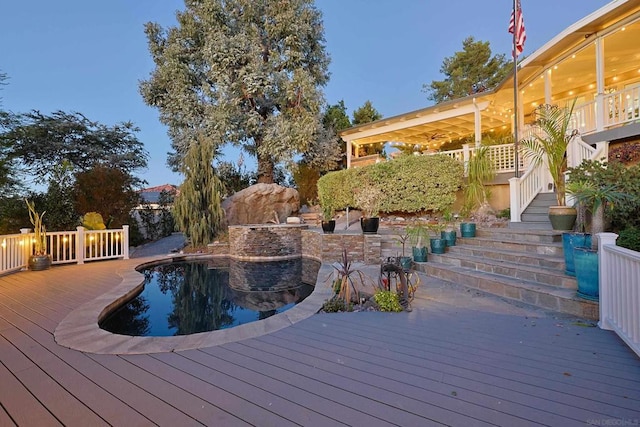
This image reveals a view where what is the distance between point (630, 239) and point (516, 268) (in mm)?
1313

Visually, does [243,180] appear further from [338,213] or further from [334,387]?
[334,387]

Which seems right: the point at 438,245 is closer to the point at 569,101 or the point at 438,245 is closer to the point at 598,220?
the point at 598,220

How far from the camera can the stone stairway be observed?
20.7 ft

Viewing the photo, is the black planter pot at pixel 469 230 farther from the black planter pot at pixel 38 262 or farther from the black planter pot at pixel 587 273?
the black planter pot at pixel 38 262

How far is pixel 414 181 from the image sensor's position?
380 inches

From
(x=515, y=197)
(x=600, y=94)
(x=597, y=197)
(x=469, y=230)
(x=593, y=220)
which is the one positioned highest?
(x=600, y=94)

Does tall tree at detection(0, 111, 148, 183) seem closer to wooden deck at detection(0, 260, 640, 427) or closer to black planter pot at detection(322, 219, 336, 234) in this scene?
black planter pot at detection(322, 219, 336, 234)

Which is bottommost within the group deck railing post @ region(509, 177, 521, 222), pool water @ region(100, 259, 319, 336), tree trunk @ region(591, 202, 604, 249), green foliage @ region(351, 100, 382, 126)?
pool water @ region(100, 259, 319, 336)

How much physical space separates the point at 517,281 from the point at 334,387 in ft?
11.6

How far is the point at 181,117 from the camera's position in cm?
1364

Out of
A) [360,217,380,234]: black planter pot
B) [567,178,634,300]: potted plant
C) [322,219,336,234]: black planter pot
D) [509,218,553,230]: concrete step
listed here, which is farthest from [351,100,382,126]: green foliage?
[567,178,634,300]: potted plant

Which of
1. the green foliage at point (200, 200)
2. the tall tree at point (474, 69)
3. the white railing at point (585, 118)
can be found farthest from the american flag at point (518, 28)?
the tall tree at point (474, 69)

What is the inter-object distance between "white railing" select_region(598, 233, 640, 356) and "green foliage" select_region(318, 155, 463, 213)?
628 centimetres

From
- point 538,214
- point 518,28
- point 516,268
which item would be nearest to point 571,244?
point 516,268
